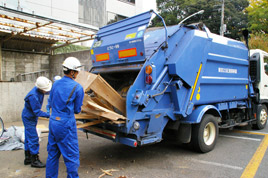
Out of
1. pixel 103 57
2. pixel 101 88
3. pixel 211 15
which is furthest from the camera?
pixel 211 15

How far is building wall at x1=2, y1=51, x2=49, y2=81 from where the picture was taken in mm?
10273

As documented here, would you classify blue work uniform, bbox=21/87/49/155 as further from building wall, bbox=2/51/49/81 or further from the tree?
the tree

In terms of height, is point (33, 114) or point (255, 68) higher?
point (255, 68)

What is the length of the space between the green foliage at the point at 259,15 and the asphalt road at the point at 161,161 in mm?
13461

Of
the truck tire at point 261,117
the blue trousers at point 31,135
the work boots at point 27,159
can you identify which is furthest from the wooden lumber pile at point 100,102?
the truck tire at point 261,117

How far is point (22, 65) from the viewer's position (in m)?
10.8

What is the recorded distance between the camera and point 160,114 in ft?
12.8

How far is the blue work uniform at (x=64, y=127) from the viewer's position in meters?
2.85

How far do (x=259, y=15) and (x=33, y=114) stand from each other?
1675 cm

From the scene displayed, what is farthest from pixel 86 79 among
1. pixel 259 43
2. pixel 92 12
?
pixel 92 12

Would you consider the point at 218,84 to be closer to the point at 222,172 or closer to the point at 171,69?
the point at 171,69

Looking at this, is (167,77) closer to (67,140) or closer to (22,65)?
(67,140)

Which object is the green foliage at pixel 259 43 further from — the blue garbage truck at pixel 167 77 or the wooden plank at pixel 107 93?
the wooden plank at pixel 107 93

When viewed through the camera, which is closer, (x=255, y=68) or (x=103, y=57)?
(x=103, y=57)
